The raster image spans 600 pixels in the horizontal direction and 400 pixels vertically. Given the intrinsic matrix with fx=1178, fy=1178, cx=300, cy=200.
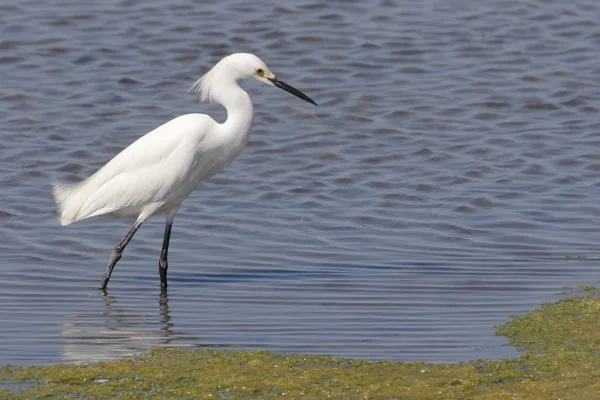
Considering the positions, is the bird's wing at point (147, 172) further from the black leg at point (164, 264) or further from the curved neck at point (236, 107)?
the black leg at point (164, 264)

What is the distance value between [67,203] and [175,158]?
1060mm

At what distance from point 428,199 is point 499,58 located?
16.4 ft

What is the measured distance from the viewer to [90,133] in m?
12.3

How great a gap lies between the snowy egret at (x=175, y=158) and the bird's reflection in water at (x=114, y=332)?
36.0 inches

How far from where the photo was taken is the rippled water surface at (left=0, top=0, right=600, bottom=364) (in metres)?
6.98

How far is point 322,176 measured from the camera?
1105 cm

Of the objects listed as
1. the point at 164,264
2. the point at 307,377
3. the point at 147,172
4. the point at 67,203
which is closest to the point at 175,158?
the point at 147,172

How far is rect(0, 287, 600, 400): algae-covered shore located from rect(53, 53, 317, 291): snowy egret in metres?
2.66

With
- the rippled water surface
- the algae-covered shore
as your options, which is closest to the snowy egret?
the rippled water surface

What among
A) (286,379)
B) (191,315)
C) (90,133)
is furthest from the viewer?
(90,133)

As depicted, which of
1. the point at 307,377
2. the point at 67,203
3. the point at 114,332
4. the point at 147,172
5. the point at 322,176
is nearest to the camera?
the point at 307,377

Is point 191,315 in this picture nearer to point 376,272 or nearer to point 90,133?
point 376,272

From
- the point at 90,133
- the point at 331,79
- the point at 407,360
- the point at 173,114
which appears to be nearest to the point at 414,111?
the point at 331,79

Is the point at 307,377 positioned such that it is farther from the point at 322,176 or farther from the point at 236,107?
the point at 322,176
